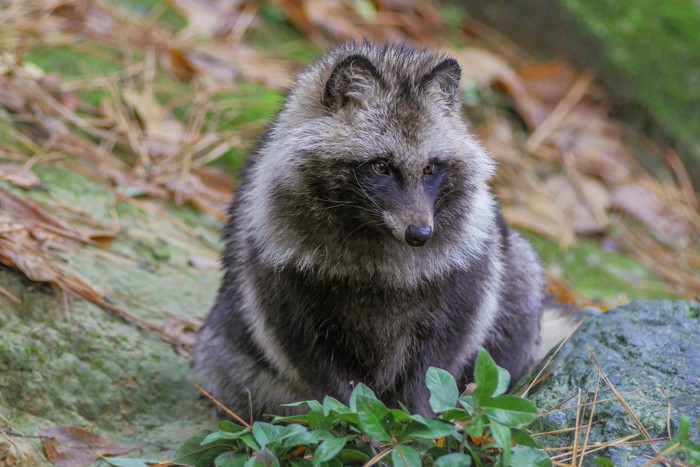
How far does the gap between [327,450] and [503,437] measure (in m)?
0.60

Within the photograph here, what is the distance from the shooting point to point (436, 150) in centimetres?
364

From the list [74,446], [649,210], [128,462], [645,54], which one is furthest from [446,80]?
[645,54]

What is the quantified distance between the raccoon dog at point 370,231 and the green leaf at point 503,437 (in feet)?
2.85

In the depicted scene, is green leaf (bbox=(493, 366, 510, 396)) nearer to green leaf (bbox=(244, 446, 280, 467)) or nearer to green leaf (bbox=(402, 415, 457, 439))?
green leaf (bbox=(402, 415, 457, 439))

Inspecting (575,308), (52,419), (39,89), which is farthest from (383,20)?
(52,419)

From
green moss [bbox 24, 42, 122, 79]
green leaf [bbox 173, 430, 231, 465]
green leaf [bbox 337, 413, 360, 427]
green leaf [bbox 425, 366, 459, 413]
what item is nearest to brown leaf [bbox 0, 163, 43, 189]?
green moss [bbox 24, 42, 122, 79]

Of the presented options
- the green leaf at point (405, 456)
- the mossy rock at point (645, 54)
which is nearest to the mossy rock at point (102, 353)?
the green leaf at point (405, 456)

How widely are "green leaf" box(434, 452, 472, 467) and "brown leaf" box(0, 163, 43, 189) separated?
3.19 metres

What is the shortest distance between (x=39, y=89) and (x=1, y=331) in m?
2.36

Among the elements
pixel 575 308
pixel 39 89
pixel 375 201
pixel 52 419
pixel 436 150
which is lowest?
pixel 52 419

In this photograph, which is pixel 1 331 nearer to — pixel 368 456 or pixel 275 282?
pixel 275 282

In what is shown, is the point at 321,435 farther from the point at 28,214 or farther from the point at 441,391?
the point at 28,214

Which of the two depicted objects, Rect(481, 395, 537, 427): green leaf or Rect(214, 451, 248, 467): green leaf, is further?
Rect(214, 451, 248, 467): green leaf

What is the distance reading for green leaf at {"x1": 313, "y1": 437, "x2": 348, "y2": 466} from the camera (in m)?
2.93
